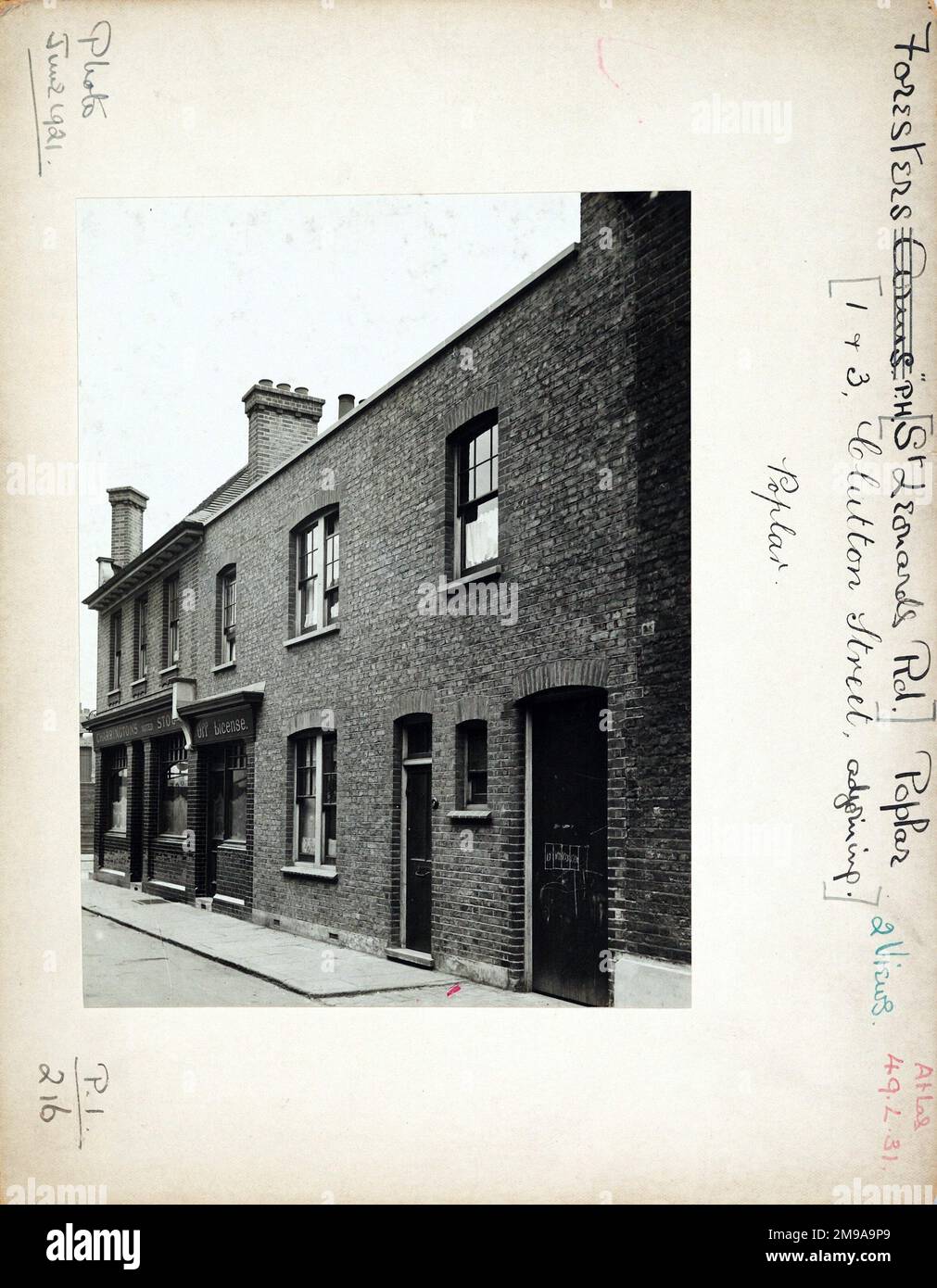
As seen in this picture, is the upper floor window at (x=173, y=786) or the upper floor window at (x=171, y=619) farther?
the upper floor window at (x=171, y=619)

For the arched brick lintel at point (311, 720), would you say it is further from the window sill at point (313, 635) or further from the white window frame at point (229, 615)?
the white window frame at point (229, 615)

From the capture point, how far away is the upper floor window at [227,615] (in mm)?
8906

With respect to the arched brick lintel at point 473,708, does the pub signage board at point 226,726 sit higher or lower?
lower

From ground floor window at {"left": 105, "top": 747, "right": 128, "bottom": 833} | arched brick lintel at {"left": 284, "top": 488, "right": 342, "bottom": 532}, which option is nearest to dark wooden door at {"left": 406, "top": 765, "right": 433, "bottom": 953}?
ground floor window at {"left": 105, "top": 747, "right": 128, "bottom": 833}

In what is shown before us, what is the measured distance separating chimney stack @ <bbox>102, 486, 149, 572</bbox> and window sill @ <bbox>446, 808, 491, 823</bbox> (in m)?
3.15

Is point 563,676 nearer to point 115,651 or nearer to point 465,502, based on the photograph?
point 465,502

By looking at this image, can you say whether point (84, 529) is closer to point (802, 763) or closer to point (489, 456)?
point (489, 456)

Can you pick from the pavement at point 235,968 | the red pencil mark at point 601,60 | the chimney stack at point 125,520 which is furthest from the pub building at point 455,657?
the red pencil mark at point 601,60

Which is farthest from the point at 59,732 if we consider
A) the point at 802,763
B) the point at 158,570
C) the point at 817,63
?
the point at 817,63

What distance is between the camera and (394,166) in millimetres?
4879

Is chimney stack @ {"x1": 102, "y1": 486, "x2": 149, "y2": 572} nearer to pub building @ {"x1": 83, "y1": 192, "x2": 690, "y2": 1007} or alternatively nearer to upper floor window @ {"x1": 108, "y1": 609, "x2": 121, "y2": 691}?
pub building @ {"x1": 83, "y1": 192, "x2": 690, "y2": 1007}

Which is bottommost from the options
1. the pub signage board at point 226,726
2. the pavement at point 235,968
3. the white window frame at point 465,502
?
the pavement at point 235,968

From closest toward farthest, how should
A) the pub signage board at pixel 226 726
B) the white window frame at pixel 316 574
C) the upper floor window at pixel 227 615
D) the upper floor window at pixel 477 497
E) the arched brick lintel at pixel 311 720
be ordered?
the upper floor window at pixel 477 497 < the pub signage board at pixel 226 726 < the arched brick lintel at pixel 311 720 < the white window frame at pixel 316 574 < the upper floor window at pixel 227 615

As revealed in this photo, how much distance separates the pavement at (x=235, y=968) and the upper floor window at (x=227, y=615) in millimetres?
2389
